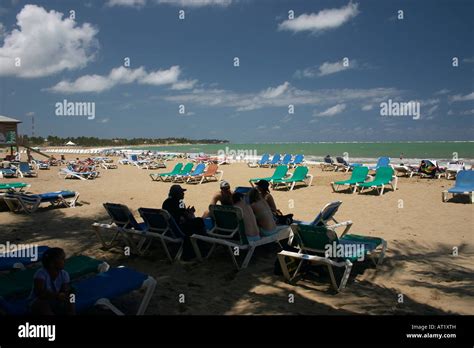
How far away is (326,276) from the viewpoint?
4.32 m

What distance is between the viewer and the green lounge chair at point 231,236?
4.71 meters

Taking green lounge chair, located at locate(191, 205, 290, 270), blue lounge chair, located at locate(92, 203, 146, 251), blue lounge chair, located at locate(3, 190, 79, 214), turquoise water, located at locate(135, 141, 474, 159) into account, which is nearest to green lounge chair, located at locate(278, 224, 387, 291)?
green lounge chair, located at locate(191, 205, 290, 270)

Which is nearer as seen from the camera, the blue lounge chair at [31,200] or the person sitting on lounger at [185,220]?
the person sitting on lounger at [185,220]

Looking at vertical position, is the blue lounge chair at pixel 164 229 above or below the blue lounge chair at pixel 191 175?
below

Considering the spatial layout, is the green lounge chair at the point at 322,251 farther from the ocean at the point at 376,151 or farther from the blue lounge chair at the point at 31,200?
the ocean at the point at 376,151

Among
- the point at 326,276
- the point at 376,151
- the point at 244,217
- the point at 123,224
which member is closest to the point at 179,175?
the point at 123,224

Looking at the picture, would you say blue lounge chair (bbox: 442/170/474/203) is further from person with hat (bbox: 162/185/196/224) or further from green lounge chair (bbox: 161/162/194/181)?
green lounge chair (bbox: 161/162/194/181)

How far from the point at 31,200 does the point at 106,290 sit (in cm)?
611

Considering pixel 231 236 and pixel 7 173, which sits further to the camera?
pixel 7 173

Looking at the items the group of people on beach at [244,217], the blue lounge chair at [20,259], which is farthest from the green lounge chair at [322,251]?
the blue lounge chair at [20,259]

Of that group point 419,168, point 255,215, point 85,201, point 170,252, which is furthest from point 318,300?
point 419,168

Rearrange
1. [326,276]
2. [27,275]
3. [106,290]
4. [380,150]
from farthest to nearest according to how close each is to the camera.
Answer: [380,150] → [326,276] → [27,275] → [106,290]

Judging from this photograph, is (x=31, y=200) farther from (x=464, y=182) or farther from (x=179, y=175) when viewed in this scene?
(x=464, y=182)

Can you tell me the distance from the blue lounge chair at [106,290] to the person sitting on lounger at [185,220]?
1416 millimetres
